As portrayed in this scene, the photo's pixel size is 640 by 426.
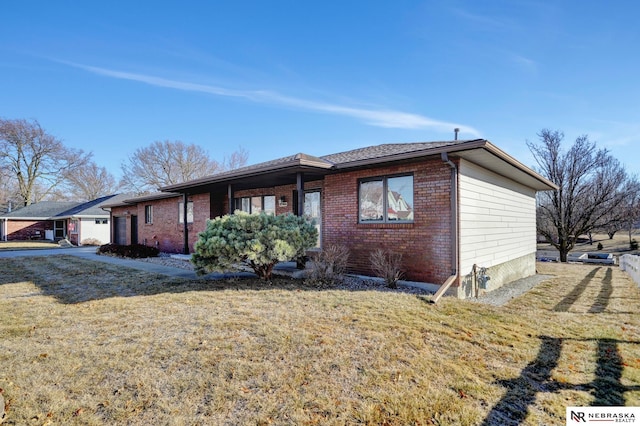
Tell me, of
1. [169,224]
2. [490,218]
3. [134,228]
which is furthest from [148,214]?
[490,218]

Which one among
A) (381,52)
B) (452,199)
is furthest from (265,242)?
(381,52)

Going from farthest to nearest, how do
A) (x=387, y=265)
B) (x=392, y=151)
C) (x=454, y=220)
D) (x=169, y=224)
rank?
(x=169, y=224) < (x=392, y=151) < (x=387, y=265) < (x=454, y=220)

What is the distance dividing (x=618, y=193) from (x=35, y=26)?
2910 cm

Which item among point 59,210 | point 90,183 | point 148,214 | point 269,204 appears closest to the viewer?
point 269,204

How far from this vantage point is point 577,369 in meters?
3.57

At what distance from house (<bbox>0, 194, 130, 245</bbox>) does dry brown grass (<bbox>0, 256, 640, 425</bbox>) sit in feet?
80.3

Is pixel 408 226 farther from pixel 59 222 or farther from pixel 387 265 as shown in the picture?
pixel 59 222

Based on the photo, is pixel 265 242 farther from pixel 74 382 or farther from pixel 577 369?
pixel 577 369

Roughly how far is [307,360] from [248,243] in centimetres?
405

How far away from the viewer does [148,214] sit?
18.2 meters

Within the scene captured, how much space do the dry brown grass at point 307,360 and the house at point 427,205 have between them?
53.2 inches

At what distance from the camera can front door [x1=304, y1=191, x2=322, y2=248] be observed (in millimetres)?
10430

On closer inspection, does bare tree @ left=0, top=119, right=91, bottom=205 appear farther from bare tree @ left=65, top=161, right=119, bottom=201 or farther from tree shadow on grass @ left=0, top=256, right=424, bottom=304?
tree shadow on grass @ left=0, top=256, right=424, bottom=304

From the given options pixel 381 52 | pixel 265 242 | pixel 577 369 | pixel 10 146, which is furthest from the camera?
pixel 10 146
